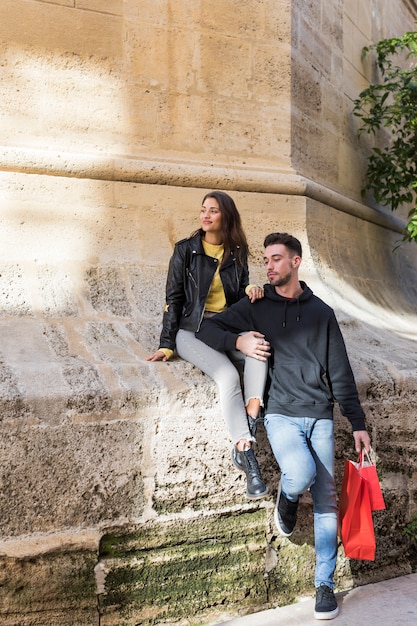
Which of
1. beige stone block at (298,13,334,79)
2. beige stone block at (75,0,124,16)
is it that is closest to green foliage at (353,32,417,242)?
beige stone block at (298,13,334,79)

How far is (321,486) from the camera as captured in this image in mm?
2926

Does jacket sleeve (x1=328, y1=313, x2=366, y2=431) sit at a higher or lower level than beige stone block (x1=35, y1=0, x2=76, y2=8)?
lower

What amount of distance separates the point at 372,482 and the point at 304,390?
1.57 feet

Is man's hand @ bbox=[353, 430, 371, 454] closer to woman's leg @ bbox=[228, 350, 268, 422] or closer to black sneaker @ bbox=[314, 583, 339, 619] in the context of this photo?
woman's leg @ bbox=[228, 350, 268, 422]

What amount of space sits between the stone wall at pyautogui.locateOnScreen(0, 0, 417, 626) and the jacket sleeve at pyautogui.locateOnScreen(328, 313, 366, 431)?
1.17ft

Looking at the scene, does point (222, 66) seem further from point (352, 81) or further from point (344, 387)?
point (344, 387)

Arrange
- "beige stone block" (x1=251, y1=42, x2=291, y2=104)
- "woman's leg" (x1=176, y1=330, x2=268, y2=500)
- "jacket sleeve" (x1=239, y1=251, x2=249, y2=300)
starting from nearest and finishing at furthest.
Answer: "woman's leg" (x1=176, y1=330, x2=268, y2=500), "jacket sleeve" (x1=239, y1=251, x2=249, y2=300), "beige stone block" (x1=251, y1=42, x2=291, y2=104)

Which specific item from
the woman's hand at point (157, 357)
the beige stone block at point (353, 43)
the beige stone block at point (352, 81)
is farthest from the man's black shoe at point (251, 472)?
the beige stone block at point (353, 43)

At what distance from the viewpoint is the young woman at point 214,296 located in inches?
116

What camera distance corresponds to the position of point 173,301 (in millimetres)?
3254

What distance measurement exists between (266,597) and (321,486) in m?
0.58

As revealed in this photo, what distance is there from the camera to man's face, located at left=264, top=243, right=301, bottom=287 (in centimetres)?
301

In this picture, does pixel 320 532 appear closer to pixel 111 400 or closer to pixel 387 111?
pixel 111 400

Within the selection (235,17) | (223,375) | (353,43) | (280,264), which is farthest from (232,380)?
(353,43)
